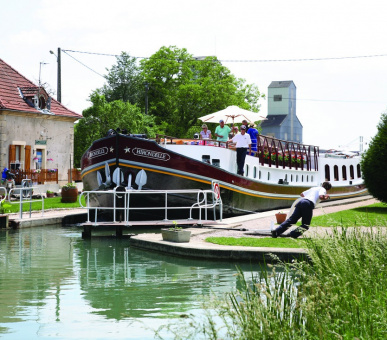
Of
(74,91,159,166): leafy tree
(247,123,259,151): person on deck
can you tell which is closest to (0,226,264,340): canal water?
(247,123,259,151): person on deck

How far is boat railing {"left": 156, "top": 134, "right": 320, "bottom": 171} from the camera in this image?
76.2ft

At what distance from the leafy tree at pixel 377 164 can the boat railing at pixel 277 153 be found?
3.77 meters

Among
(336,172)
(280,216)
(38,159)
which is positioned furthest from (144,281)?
(38,159)

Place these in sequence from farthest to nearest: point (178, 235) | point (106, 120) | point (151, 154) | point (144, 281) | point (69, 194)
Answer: point (106, 120)
point (69, 194)
point (151, 154)
point (178, 235)
point (144, 281)

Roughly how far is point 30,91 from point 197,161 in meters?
22.2

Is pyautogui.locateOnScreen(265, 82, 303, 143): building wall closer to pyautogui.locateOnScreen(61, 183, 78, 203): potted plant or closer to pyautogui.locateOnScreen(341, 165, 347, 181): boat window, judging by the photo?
pyautogui.locateOnScreen(341, 165, 347, 181): boat window

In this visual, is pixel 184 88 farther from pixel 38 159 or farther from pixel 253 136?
pixel 253 136

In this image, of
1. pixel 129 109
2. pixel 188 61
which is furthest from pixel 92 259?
pixel 188 61

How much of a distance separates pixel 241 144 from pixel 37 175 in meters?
18.9

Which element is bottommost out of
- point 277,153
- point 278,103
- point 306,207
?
point 306,207

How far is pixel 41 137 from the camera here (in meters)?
40.9

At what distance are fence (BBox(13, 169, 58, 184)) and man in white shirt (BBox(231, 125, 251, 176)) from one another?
54.2 ft

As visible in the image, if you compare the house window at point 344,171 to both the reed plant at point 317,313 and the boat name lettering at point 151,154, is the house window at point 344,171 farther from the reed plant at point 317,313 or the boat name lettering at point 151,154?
the reed plant at point 317,313

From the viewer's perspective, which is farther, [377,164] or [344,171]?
[344,171]
